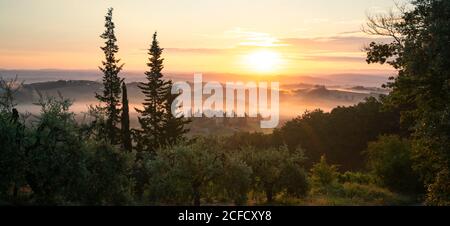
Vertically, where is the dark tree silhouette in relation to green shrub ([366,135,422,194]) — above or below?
above

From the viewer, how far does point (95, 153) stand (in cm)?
2641

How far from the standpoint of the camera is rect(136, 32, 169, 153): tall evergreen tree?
6694 cm

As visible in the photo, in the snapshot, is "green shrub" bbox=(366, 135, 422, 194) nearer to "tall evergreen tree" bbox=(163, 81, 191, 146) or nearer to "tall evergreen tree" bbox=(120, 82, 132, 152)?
"tall evergreen tree" bbox=(163, 81, 191, 146)

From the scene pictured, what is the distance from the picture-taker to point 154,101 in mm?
69625

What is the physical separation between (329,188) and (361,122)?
1660 inches

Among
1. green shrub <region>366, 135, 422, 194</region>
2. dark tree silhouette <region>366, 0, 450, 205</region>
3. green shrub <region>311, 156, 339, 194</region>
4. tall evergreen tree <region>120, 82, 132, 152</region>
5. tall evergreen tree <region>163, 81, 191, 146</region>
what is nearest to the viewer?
dark tree silhouette <region>366, 0, 450, 205</region>

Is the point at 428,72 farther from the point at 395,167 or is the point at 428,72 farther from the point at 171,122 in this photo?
the point at 171,122

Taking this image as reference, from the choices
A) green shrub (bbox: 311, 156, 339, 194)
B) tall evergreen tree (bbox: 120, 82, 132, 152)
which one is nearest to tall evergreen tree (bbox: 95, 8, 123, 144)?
tall evergreen tree (bbox: 120, 82, 132, 152)

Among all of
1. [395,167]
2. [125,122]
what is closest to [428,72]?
[395,167]

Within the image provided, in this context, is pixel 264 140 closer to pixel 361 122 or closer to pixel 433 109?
pixel 361 122

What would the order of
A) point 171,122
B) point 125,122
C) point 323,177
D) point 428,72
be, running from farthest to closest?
point 171,122 < point 125,122 < point 323,177 < point 428,72

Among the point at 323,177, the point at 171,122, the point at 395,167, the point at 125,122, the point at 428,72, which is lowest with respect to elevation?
the point at 323,177
